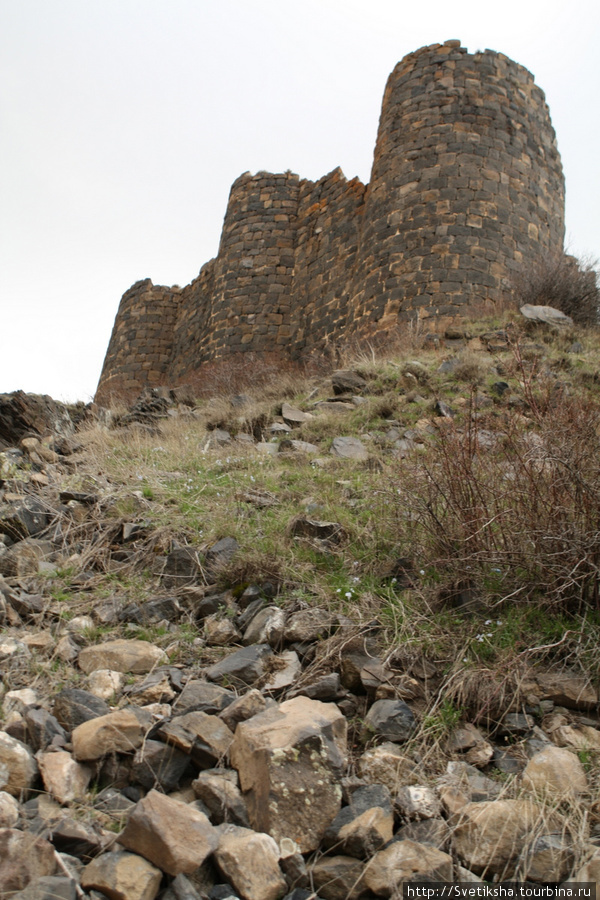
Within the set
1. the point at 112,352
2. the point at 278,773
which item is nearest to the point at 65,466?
the point at 278,773

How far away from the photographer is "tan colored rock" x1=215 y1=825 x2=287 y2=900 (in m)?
1.81

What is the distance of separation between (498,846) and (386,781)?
39 cm

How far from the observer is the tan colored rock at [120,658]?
9.02ft

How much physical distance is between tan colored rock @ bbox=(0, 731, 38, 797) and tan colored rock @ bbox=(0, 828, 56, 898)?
0.82 feet

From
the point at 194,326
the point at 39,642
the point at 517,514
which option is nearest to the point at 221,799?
the point at 39,642

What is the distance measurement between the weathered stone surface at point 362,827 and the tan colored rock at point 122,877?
487mm

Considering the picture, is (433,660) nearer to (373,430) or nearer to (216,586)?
(216,586)

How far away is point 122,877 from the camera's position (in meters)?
1.75

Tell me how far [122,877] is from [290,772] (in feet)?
1.69

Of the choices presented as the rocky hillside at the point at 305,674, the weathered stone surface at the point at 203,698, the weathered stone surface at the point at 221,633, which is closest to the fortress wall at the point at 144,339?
the rocky hillside at the point at 305,674

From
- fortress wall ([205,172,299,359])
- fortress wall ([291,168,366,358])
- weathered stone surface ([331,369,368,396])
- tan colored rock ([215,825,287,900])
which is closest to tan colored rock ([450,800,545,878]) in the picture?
tan colored rock ([215,825,287,900])

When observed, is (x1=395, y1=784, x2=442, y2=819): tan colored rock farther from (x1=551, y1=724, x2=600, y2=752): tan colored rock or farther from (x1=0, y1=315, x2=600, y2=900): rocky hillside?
(x1=551, y1=724, x2=600, y2=752): tan colored rock

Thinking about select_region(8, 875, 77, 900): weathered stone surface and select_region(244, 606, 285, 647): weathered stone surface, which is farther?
select_region(244, 606, 285, 647): weathered stone surface

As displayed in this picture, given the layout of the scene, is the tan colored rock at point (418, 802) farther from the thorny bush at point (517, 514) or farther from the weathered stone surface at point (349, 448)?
the weathered stone surface at point (349, 448)
